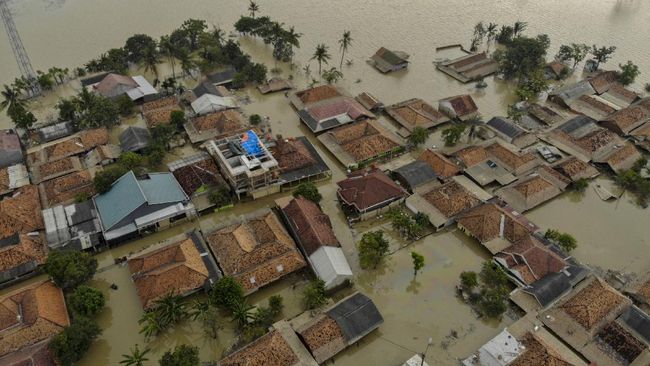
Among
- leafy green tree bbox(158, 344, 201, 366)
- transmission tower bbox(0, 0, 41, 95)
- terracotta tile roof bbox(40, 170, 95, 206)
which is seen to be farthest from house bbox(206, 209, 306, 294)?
transmission tower bbox(0, 0, 41, 95)

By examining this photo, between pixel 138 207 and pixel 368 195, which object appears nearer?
pixel 138 207

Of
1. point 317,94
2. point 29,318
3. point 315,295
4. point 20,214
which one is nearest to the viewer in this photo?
point 29,318

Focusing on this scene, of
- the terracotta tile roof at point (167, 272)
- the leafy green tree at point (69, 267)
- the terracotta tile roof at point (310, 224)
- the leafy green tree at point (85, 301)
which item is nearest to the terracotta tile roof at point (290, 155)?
the terracotta tile roof at point (310, 224)

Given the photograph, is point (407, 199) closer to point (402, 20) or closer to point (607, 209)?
point (607, 209)

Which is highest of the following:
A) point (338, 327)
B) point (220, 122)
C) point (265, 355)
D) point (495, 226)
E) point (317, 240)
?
point (220, 122)

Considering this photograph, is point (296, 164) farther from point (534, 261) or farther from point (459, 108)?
point (534, 261)

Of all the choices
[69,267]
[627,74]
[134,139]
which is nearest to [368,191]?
[69,267]

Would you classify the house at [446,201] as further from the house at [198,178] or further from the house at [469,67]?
the house at [469,67]
